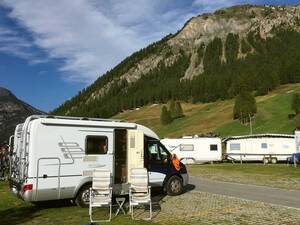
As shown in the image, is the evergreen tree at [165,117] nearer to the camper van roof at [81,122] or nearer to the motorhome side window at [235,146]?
the motorhome side window at [235,146]

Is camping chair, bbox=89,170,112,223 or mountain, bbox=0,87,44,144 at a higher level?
mountain, bbox=0,87,44,144

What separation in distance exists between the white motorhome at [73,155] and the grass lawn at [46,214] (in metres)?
0.52

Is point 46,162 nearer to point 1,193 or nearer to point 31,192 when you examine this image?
point 31,192

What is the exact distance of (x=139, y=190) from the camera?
1306cm

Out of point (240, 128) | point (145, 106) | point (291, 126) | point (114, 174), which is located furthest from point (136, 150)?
point (145, 106)

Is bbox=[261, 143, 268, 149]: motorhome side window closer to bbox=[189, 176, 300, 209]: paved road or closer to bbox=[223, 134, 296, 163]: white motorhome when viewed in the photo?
bbox=[223, 134, 296, 163]: white motorhome

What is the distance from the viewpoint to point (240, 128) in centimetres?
9088

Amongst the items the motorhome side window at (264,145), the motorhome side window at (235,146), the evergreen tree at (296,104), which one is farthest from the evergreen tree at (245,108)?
the motorhome side window at (264,145)

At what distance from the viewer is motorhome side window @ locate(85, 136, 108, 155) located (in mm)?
14498

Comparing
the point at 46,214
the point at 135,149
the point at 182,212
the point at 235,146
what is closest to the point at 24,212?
the point at 46,214

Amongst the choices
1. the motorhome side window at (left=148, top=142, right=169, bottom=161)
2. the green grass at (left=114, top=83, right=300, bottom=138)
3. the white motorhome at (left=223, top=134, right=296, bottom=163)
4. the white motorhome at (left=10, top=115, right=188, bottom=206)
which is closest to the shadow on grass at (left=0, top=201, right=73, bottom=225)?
the white motorhome at (left=10, top=115, right=188, bottom=206)

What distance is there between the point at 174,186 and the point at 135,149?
96.3 inches

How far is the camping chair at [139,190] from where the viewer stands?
1277 centimetres

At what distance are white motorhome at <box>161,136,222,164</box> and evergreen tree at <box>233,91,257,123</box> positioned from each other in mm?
47498
